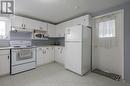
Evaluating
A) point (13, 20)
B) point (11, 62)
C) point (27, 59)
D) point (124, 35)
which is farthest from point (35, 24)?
point (124, 35)

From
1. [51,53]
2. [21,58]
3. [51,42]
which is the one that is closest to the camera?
[21,58]

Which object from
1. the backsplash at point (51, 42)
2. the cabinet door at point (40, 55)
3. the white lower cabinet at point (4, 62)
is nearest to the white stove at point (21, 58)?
the white lower cabinet at point (4, 62)

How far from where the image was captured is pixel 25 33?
3605mm

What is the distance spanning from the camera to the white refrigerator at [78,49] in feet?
8.39

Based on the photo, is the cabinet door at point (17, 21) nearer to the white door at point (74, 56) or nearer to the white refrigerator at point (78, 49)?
the white refrigerator at point (78, 49)

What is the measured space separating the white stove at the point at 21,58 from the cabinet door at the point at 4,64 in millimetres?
118

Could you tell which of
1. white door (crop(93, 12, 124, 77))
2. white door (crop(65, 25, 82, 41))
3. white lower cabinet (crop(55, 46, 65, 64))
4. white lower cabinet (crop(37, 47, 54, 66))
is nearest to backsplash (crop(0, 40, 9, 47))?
white lower cabinet (crop(37, 47, 54, 66))

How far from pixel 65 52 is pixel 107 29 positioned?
1.72 m

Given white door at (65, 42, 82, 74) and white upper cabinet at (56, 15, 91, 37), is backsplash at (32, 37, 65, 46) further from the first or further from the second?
white door at (65, 42, 82, 74)

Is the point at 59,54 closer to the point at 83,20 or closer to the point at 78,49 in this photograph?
the point at 78,49

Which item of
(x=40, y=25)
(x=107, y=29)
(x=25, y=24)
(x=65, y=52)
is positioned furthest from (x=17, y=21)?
(x=107, y=29)

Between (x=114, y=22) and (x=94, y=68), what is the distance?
5.90ft

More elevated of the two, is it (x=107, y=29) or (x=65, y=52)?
(x=107, y=29)

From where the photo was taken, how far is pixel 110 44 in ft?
8.80
